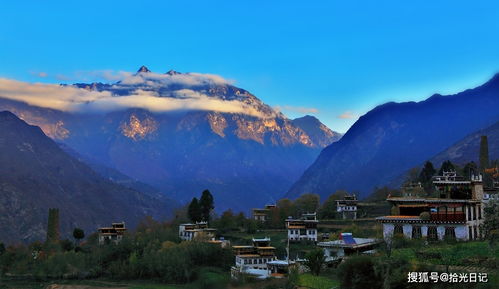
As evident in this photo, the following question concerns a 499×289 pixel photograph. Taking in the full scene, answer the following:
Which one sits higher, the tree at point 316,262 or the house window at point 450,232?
the house window at point 450,232

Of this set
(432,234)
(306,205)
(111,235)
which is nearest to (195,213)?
(111,235)

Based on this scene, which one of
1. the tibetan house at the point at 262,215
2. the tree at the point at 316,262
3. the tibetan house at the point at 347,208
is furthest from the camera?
the tibetan house at the point at 262,215

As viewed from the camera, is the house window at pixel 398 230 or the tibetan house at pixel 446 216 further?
the house window at pixel 398 230

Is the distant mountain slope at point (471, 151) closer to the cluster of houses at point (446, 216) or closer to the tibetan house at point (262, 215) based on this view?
the tibetan house at point (262, 215)

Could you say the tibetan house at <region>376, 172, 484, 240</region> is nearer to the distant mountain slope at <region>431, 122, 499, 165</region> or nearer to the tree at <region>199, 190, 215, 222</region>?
the tree at <region>199, 190, 215, 222</region>

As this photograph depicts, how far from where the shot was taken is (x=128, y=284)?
7769cm

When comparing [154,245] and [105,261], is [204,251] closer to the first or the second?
[154,245]

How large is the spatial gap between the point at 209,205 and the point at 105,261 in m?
25.8

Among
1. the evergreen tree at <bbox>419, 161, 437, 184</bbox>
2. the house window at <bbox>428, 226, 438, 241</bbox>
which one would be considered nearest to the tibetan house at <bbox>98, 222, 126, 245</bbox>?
the evergreen tree at <bbox>419, 161, 437, 184</bbox>

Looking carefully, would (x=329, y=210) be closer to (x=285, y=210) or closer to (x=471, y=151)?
(x=285, y=210)

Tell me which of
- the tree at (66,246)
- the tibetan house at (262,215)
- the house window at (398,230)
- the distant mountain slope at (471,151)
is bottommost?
the tree at (66,246)

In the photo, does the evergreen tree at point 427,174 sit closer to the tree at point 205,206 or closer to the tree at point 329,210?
the tree at point 329,210

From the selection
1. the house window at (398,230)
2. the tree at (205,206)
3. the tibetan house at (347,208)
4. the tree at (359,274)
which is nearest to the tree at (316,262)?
the house window at (398,230)

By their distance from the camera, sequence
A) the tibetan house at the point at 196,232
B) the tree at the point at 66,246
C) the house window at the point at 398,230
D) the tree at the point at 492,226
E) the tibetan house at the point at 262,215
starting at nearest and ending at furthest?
the tree at the point at 492,226, the house window at the point at 398,230, the tibetan house at the point at 196,232, the tree at the point at 66,246, the tibetan house at the point at 262,215
